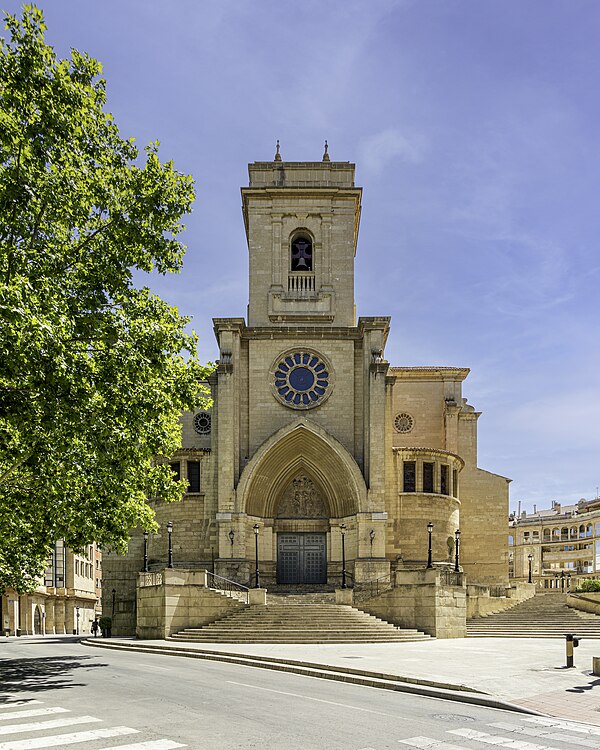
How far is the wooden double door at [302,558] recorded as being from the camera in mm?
42312

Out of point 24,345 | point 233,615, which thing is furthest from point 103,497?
point 233,615

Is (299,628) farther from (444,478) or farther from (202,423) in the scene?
Result: (202,423)

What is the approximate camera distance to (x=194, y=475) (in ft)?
139

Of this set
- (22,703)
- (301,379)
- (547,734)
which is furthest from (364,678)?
(301,379)

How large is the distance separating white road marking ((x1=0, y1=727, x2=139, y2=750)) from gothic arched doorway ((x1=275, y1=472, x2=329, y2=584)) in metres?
32.2

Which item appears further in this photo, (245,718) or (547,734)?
(245,718)

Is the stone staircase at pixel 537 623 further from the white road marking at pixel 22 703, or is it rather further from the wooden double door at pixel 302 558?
the white road marking at pixel 22 703

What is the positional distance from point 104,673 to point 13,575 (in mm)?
11285

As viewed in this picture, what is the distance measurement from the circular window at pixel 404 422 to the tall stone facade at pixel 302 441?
16.5ft

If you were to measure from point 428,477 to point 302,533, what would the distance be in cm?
760

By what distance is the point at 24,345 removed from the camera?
13.1 meters

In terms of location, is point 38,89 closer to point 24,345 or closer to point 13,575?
point 24,345

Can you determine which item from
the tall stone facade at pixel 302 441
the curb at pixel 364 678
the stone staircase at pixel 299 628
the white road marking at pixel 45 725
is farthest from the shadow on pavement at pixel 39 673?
the tall stone facade at pixel 302 441

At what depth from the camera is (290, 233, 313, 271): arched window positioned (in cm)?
4638
